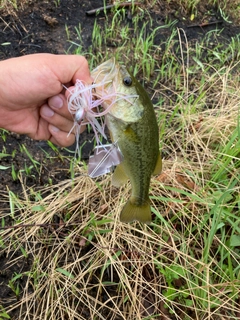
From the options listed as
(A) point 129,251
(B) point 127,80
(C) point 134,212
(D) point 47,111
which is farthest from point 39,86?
(A) point 129,251

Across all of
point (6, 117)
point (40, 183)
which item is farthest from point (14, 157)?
point (6, 117)

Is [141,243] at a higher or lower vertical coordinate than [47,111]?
lower

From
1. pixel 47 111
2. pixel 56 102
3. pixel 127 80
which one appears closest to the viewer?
pixel 127 80

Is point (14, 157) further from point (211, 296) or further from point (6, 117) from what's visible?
point (211, 296)

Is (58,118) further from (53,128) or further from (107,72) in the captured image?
(107,72)

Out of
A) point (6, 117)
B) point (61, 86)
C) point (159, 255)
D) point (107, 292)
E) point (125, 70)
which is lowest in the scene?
point (107, 292)

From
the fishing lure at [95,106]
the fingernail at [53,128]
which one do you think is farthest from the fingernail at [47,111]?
the fishing lure at [95,106]

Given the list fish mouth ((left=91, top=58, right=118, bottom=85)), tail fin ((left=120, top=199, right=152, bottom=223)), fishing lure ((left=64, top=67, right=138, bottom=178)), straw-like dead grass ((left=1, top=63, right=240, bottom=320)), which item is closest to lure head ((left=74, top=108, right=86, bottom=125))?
fishing lure ((left=64, top=67, right=138, bottom=178))
